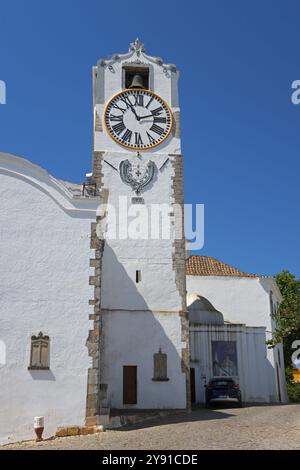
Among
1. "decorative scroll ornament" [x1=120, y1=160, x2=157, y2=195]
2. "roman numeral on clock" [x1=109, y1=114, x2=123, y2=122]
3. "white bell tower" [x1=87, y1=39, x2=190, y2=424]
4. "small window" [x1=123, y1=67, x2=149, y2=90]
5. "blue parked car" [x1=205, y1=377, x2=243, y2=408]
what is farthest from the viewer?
"small window" [x1=123, y1=67, x2=149, y2=90]

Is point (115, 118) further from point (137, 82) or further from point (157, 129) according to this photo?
point (137, 82)

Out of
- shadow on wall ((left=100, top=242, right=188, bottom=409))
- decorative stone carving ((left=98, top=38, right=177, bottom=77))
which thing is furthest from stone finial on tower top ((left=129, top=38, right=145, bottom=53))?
shadow on wall ((left=100, top=242, right=188, bottom=409))

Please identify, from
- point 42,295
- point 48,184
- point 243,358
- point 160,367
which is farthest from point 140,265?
point 243,358

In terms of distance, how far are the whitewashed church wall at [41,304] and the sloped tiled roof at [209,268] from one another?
1601 centimetres

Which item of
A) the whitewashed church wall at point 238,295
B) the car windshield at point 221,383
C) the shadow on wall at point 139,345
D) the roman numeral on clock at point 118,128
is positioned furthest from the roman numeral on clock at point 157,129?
the car windshield at point 221,383

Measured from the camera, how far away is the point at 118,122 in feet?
82.3

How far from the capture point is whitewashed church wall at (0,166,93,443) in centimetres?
1542

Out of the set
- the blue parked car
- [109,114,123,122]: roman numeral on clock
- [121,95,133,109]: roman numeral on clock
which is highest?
[121,95,133,109]: roman numeral on clock

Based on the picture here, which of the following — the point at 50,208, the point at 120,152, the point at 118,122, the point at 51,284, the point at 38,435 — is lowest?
the point at 38,435

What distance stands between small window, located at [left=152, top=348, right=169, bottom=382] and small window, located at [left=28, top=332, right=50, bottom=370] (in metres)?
7.03

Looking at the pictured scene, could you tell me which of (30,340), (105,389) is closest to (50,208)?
(30,340)

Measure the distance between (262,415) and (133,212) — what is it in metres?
9.96

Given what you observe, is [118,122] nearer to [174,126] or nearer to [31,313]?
[174,126]

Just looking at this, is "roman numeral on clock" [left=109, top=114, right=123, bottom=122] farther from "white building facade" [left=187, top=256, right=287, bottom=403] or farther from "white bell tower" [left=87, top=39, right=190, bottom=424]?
"white building facade" [left=187, top=256, right=287, bottom=403]
